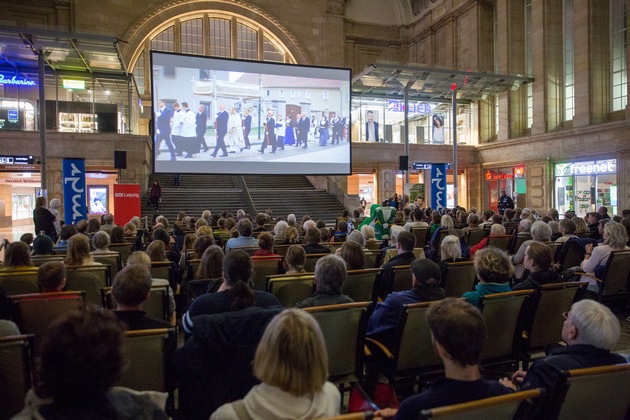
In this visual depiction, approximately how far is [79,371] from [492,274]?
312 centimetres

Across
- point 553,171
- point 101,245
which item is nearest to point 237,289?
point 101,245

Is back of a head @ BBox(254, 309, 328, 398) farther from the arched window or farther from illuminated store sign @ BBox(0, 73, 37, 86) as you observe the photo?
the arched window

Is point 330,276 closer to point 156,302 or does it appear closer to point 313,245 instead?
point 156,302

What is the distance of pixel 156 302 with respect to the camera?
4.02 m

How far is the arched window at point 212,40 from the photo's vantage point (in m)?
27.1

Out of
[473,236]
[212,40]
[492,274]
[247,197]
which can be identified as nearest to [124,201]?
[247,197]

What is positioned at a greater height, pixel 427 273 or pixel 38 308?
pixel 427 273

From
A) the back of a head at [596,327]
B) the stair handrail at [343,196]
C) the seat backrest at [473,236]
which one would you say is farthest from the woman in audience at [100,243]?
the stair handrail at [343,196]

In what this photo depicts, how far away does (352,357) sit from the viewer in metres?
3.23

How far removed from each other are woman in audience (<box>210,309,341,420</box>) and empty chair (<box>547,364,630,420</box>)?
1088 mm

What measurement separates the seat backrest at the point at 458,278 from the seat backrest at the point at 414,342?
1833 millimetres

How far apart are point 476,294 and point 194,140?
12.7 m

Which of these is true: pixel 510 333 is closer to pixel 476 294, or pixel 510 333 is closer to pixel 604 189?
pixel 476 294

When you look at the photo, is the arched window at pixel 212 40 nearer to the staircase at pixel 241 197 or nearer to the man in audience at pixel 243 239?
the staircase at pixel 241 197
